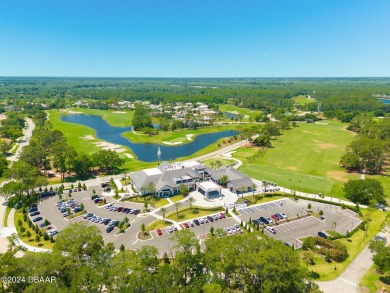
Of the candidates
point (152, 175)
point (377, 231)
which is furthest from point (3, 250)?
point (377, 231)

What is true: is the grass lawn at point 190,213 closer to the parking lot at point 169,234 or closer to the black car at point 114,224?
the parking lot at point 169,234

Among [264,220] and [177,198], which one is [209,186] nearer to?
[177,198]

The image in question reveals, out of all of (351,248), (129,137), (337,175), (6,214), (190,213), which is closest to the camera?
(351,248)

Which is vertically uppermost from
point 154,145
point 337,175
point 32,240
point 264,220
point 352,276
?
point 352,276

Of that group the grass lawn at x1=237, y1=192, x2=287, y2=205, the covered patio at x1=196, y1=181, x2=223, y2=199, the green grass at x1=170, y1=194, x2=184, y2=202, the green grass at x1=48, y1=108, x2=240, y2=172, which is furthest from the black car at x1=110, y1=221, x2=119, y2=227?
the green grass at x1=48, y1=108, x2=240, y2=172

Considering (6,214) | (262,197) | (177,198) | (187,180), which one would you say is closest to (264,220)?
(262,197)
